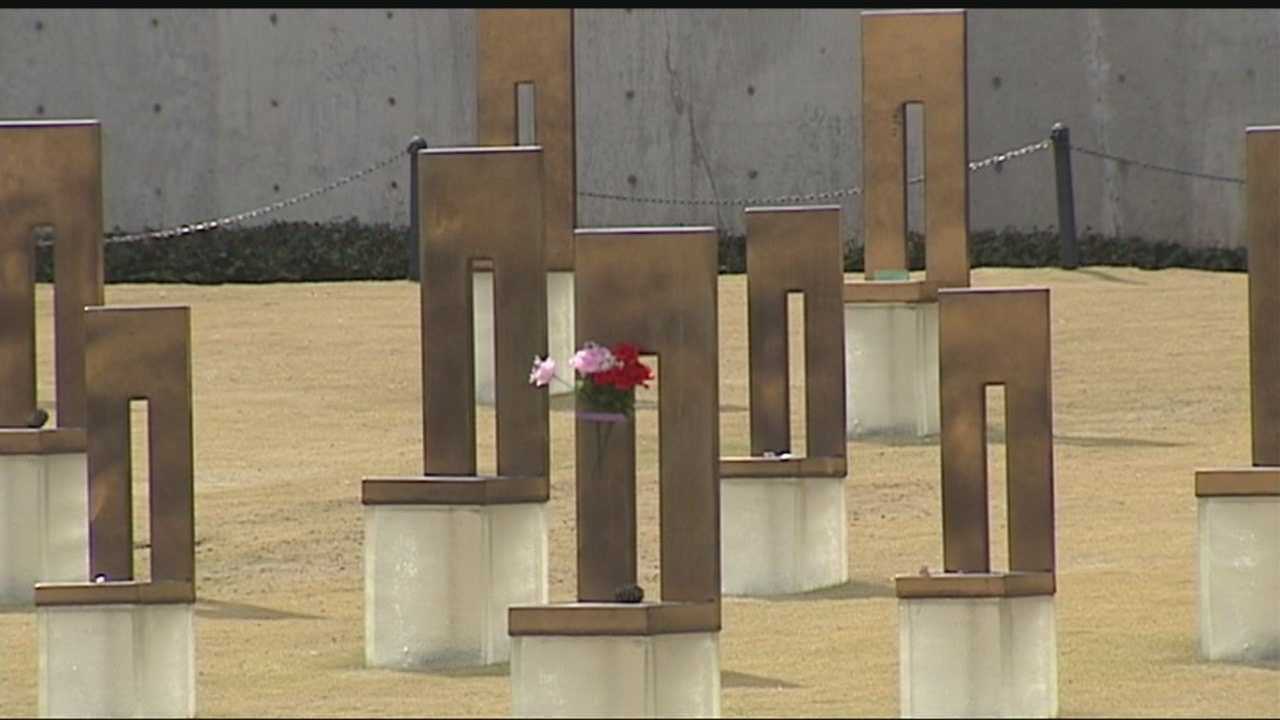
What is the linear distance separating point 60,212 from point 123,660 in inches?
151

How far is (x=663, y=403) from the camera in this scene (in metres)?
10.9

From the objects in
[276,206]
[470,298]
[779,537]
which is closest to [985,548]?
[470,298]

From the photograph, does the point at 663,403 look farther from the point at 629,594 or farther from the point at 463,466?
the point at 463,466

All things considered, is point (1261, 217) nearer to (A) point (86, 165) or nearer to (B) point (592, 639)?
(B) point (592, 639)

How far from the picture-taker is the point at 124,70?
2628cm

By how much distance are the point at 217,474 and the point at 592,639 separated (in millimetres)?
7188

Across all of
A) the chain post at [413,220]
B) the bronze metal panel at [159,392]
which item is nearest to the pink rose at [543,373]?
the bronze metal panel at [159,392]

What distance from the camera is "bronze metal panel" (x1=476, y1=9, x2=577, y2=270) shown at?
62.4ft

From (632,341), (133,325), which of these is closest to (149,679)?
(133,325)

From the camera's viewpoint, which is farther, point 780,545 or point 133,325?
point 780,545

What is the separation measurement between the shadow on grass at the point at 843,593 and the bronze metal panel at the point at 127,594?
3.69 metres

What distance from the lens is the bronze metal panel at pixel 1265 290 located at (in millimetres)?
12289

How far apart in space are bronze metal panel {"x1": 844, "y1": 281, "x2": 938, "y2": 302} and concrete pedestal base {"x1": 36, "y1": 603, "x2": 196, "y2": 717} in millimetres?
7266

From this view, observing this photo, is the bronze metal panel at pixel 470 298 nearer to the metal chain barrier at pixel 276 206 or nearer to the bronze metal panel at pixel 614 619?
the bronze metal panel at pixel 614 619
